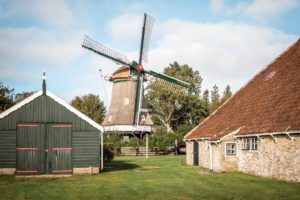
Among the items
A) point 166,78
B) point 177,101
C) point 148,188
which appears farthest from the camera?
point 177,101

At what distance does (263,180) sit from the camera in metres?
20.6

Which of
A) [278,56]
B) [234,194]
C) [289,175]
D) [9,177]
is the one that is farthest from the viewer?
[278,56]

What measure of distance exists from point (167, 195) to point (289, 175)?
7113 millimetres

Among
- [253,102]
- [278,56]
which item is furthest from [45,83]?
[278,56]

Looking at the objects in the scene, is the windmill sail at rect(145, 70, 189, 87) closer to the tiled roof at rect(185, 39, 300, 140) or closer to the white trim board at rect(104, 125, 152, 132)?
the tiled roof at rect(185, 39, 300, 140)

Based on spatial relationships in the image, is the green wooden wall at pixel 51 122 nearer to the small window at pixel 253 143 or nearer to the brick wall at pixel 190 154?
the small window at pixel 253 143

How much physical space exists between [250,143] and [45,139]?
40.4 feet

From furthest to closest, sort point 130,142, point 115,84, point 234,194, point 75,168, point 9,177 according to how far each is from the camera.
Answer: point 115,84 < point 130,142 < point 75,168 < point 9,177 < point 234,194

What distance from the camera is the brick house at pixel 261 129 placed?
2023 cm

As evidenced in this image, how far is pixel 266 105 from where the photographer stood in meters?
24.4

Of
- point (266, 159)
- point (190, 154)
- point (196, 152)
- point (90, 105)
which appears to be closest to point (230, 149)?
point (266, 159)

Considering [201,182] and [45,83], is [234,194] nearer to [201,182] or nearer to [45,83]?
[201,182]

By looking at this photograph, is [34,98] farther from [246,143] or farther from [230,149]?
[246,143]

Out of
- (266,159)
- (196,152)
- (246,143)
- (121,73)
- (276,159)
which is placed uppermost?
(121,73)
